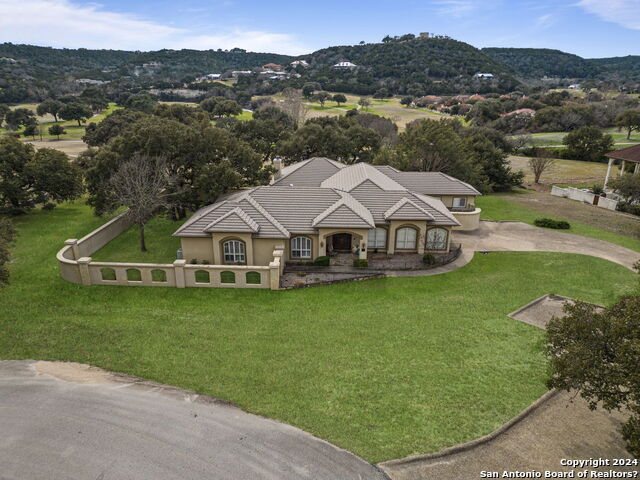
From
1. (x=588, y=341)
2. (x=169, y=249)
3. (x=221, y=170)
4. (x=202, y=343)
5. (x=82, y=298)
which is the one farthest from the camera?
(x=221, y=170)

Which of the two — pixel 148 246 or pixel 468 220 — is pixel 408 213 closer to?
pixel 468 220

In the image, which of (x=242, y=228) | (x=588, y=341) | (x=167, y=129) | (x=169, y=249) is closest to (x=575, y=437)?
(x=588, y=341)

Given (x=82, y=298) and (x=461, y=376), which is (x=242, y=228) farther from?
(x=461, y=376)

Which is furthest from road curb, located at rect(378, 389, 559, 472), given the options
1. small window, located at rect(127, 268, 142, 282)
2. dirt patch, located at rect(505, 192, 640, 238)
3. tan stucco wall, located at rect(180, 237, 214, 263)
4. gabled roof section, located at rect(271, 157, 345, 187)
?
dirt patch, located at rect(505, 192, 640, 238)

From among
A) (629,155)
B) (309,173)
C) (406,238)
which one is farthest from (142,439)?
(629,155)

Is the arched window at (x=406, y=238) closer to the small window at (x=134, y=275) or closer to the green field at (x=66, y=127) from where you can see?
the small window at (x=134, y=275)

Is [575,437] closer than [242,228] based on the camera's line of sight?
Yes

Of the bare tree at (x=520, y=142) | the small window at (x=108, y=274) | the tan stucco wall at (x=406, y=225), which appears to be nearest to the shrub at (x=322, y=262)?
the tan stucco wall at (x=406, y=225)
